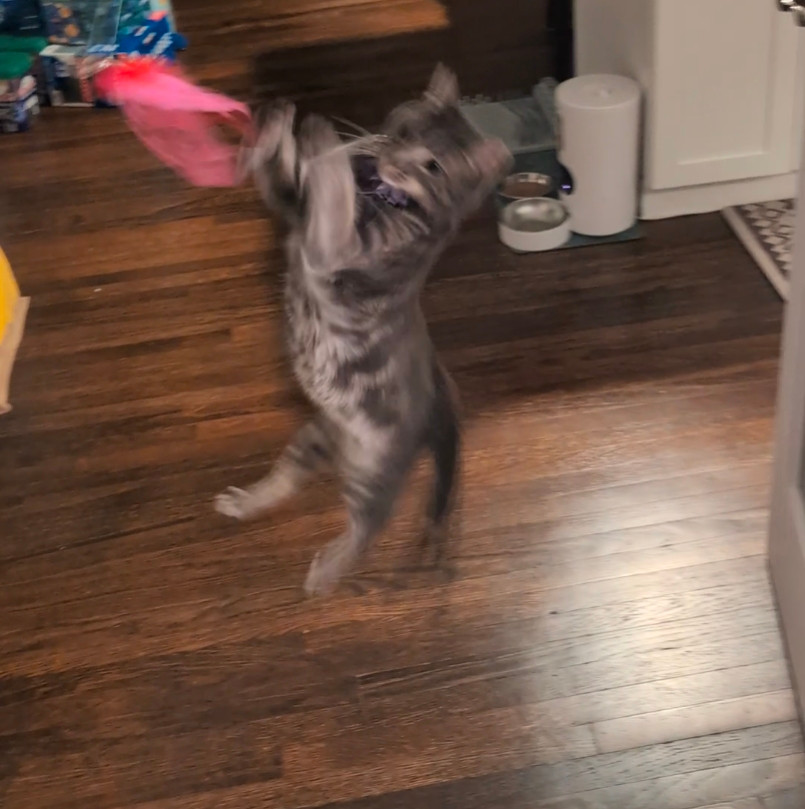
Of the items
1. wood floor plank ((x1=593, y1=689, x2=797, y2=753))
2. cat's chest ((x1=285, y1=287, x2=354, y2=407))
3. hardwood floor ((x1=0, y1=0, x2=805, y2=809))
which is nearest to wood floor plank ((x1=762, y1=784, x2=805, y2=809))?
hardwood floor ((x1=0, y1=0, x2=805, y2=809))

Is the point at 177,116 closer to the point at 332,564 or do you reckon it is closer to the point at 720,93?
the point at 332,564

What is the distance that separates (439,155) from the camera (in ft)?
1.95

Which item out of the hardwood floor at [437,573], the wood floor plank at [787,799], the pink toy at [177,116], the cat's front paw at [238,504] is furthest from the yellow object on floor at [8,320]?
the pink toy at [177,116]

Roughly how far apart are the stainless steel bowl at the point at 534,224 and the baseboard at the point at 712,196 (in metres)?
0.23

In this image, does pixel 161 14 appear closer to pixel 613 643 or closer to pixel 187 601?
pixel 187 601

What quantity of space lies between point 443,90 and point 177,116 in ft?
0.50

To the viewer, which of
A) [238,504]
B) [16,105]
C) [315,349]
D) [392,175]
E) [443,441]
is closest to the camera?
[392,175]

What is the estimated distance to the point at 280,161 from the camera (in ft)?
1.94

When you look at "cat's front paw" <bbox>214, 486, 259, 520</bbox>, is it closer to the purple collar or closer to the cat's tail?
the cat's tail

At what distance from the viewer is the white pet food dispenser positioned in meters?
2.40

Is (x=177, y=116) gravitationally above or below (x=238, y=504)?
above

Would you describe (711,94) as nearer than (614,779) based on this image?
No

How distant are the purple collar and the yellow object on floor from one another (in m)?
1.84

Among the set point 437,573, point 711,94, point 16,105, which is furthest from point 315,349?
point 16,105
